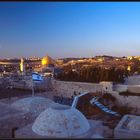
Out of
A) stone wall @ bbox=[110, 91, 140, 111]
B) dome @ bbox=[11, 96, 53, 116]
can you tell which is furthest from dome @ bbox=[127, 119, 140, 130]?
stone wall @ bbox=[110, 91, 140, 111]

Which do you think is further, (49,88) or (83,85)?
(49,88)

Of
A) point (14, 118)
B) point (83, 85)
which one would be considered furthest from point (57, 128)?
point (83, 85)

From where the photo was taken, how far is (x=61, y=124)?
759 cm

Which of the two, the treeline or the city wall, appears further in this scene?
the treeline

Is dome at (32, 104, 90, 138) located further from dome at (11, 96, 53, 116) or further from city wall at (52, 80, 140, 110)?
city wall at (52, 80, 140, 110)

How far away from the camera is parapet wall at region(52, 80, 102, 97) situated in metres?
20.4

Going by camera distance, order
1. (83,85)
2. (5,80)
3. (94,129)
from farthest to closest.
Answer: (5,80)
(83,85)
(94,129)

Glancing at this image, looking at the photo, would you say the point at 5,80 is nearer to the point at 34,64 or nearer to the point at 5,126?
the point at 5,126

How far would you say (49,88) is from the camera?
81.3 feet

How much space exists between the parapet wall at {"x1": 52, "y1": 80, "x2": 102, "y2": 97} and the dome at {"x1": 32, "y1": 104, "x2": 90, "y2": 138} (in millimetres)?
12168

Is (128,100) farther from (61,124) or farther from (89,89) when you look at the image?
(61,124)

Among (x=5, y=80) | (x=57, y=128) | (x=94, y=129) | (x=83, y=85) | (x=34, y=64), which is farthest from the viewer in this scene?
(x=34, y=64)

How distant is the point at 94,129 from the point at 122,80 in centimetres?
1573

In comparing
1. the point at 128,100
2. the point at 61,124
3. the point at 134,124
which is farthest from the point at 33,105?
the point at 128,100
